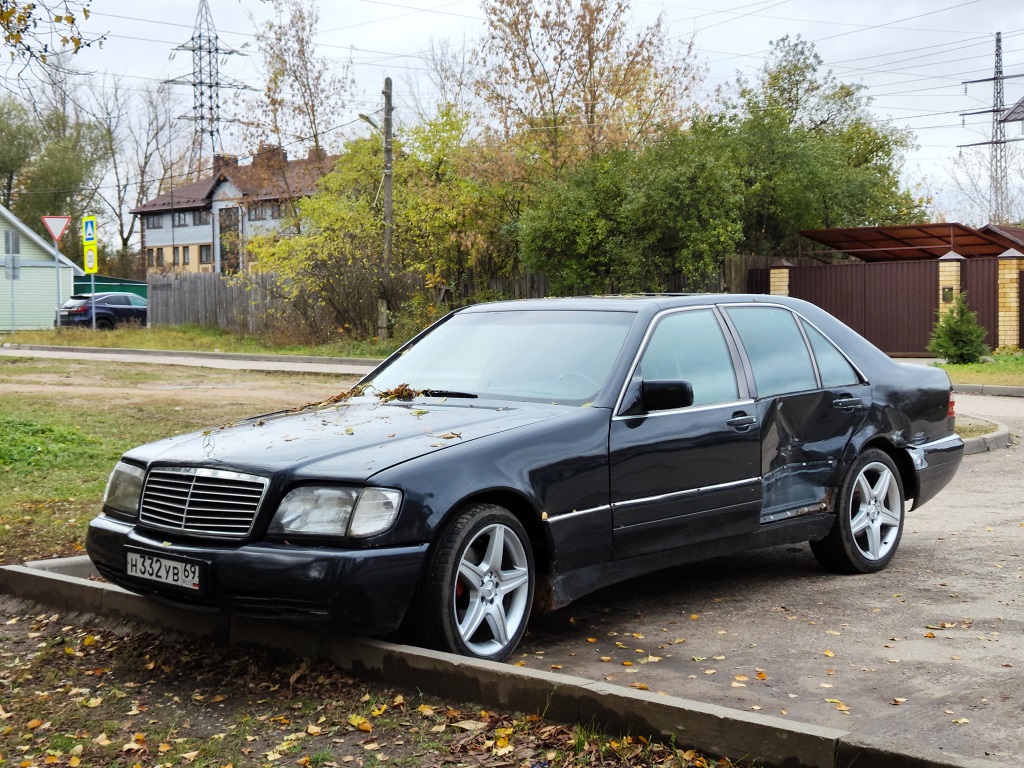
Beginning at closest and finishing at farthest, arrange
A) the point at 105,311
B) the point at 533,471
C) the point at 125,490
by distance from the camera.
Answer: the point at 533,471 → the point at 125,490 → the point at 105,311

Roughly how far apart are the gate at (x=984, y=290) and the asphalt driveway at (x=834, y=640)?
73.2ft

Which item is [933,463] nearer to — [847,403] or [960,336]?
[847,403]

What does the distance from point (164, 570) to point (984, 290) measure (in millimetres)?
27353

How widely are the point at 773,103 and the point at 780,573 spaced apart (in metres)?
30.3

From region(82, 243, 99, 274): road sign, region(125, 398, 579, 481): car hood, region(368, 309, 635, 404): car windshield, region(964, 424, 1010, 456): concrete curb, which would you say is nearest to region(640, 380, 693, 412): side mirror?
region(368, 309, 635, 404): car windshield

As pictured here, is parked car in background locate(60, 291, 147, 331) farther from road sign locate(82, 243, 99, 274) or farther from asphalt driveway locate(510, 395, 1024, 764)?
asphalt driveway locate(510, 395, 1024, 764)

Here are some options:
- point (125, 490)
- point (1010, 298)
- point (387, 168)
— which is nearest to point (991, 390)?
point (1010, 298)

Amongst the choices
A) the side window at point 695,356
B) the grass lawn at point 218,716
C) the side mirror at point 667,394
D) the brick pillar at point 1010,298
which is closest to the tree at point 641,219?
the brick pillar at point 1010,298

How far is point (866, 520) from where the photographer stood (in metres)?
7.13

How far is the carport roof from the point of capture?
30.6 metres

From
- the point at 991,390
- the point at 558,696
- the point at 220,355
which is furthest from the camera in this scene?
the point at 220,355

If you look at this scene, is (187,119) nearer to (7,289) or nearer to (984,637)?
(7,289)

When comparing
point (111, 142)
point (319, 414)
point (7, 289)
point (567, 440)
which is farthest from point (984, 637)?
point (111, 142)

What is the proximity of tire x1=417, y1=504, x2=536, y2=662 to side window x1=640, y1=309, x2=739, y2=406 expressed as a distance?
130 cm
